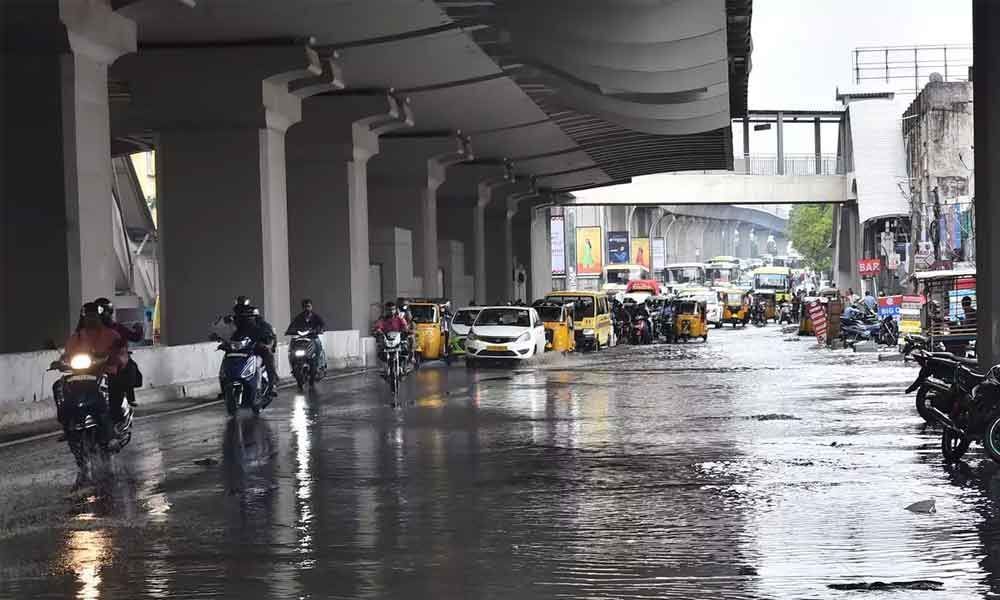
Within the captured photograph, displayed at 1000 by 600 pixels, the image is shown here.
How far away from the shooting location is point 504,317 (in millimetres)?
38469

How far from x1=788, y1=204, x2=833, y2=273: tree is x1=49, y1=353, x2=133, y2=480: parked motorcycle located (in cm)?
13295

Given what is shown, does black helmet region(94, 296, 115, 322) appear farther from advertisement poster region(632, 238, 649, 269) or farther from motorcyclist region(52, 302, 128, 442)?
advertisement poster region(632, 238, 649, 269)

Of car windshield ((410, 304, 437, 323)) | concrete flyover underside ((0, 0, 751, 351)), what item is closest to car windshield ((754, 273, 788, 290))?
concrete flyover underside ((0, 0, 751, 351))

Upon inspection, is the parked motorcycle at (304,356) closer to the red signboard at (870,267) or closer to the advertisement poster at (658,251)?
the red signboard at (870,267)

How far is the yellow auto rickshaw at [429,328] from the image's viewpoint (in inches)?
1549

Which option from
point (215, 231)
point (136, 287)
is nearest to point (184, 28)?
point (215, 231)

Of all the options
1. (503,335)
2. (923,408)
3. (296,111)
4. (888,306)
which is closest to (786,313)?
(888,306)

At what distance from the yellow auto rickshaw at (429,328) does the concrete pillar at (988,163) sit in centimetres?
2288

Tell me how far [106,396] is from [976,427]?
7.98 meters

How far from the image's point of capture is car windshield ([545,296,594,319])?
1940 inches

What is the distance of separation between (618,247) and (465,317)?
7671cm

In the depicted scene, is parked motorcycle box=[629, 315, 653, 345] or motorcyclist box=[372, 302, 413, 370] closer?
motorcyclist box=[372, 302, 413, 370]

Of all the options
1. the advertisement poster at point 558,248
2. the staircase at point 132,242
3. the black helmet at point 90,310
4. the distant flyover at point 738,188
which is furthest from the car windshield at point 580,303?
the advertisement poster at point 558,248

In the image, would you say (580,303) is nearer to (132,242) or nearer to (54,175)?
(132,242)
